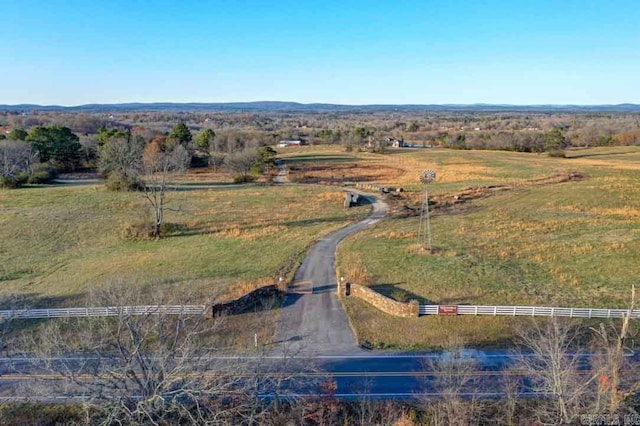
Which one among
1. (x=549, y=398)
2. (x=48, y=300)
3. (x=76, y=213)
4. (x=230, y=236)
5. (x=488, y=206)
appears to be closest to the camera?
(x=549, y=398)

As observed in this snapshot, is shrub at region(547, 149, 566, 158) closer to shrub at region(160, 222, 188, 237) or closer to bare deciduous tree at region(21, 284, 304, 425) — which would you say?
shrub at region(160, 222, 188, 237)

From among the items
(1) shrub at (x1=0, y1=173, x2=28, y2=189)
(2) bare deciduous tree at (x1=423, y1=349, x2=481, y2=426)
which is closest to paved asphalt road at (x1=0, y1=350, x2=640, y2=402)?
(2) bare deciduous tree at (x1=423, y1=349, x2=481, y2=426)

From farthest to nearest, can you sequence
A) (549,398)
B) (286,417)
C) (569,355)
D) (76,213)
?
1. (76,213)
2. (569,355)
3. (549,398)
4. (286,417)

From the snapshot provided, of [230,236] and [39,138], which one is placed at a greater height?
[39,138]

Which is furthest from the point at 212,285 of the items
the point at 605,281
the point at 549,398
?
the point at 605,281

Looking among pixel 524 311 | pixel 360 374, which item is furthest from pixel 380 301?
pixel 524 311

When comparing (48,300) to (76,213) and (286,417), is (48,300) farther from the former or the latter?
(76,213)
